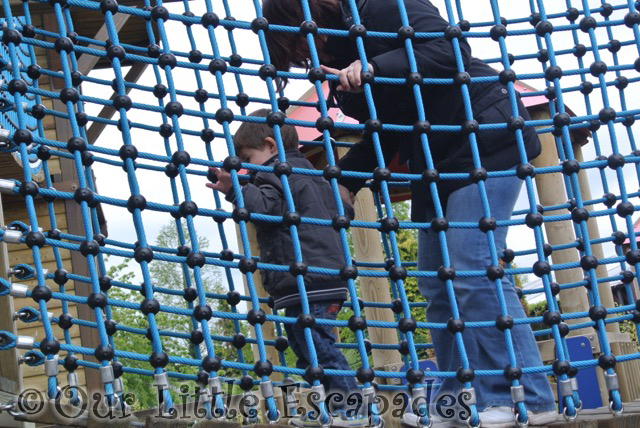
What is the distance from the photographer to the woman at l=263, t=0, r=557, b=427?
1880 mm

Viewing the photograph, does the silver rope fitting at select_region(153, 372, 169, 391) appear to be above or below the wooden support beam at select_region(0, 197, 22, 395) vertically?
below

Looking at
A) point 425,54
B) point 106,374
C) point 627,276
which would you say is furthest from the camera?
point 627,276

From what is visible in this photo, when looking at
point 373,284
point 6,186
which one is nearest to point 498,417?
point 6,186

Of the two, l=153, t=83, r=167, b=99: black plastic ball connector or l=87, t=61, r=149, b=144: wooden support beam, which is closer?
l=153, t=83, r=167, b=99: black plastic ball connector

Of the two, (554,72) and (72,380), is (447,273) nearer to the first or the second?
(554,72)

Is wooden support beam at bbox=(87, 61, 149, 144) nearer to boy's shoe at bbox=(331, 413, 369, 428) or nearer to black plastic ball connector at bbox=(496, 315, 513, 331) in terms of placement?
boy's shoe at bbox=(331, 413, 369, 428)

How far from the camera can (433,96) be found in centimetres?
204

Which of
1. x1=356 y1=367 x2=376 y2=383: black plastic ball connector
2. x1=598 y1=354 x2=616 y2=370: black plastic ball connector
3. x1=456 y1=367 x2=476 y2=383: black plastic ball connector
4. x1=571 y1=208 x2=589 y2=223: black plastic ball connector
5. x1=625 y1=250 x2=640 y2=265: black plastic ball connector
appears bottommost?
x1=598 y1=354 x2=616 y2=370: black plastic ball connector

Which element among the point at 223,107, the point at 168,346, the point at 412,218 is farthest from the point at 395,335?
the point at 168,346

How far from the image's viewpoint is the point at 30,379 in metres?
5.49

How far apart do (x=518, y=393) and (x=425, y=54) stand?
0.82 meters

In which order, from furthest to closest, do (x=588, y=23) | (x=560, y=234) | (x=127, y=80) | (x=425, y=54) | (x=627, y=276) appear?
(x=127, y=80)
(x=560, y=234)
(x=627, y=276)
(x=588, y=23)
(x=425, y=54)

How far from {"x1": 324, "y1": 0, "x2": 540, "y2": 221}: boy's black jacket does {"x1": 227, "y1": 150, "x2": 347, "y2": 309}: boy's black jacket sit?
490 mm

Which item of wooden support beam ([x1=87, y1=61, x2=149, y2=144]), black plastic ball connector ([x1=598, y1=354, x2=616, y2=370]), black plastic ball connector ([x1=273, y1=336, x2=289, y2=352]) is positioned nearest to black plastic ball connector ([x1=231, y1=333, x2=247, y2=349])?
black plastic ball connector ([x1=273, y1=336, x2=289, y2=352])
